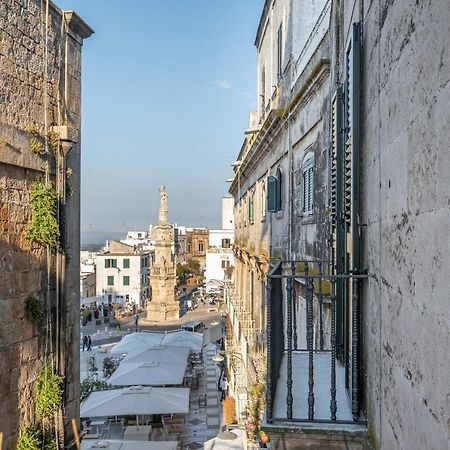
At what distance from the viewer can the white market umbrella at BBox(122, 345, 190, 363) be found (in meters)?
19.0

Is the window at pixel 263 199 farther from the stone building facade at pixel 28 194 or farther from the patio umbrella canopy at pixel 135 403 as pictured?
the patio umbrella canopy at pixel 135 403

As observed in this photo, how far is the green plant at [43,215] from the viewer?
6.74 m

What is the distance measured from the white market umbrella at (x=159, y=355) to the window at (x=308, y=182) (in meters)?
13.1

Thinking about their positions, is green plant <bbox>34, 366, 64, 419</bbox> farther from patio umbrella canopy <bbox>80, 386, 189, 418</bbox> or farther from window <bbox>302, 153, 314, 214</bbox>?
patio umbrella canopy <bbox>80, 386, 189, 418</bbox>

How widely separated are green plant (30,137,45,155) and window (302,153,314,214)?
3.56 m

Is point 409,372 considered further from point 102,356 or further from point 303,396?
point 102,356

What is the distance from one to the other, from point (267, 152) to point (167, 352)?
10667mm

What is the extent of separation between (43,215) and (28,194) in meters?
0.37

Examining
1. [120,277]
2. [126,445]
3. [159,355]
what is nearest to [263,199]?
[126,445]

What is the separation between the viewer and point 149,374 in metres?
17.2

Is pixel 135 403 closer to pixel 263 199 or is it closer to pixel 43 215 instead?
pixel 263 199

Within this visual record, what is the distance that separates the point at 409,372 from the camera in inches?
77.4

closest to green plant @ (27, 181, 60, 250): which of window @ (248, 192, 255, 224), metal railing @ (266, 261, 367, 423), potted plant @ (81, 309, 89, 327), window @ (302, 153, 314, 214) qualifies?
window @ (302, 153, 314, 214)

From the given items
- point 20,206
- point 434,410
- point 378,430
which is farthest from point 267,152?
point 434,410
